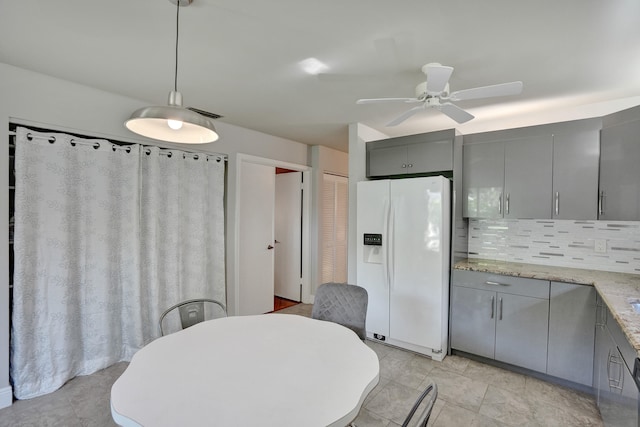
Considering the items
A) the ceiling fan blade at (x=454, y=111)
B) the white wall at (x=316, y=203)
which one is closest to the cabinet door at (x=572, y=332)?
the ceiling fan blade at (x=454, y=111)

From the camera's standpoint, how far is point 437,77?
5.66 feet

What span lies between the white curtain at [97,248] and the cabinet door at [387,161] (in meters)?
1.77

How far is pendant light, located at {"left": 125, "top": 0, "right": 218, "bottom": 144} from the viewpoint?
122cm

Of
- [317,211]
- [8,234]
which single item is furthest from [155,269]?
[317,211]

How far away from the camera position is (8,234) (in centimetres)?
215

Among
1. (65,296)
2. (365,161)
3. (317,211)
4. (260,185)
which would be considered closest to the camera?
(65,296)

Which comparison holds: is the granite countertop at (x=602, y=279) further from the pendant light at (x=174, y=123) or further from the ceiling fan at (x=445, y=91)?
the pendant light at (x=174, y=123)

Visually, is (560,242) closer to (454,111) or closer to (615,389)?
(615,389)

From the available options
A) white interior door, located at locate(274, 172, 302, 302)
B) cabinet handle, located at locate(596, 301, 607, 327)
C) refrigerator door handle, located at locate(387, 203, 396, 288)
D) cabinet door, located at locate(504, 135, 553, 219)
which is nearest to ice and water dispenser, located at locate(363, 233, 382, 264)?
refrigerator door handle, located at locate(387, 203, 396, 288)

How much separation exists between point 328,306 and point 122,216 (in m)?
1.94

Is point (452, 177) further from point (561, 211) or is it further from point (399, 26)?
point (399, 26)

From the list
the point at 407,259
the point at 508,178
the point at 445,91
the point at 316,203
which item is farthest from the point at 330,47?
the point at 316,203

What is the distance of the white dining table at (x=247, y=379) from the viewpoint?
1.04 m

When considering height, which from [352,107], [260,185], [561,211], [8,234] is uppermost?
[352,107]
